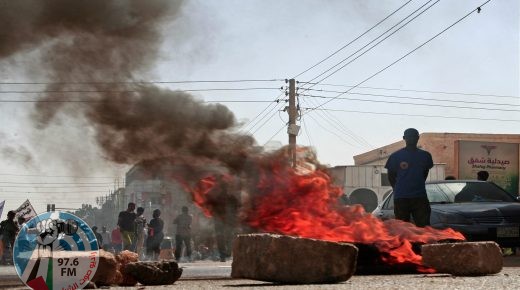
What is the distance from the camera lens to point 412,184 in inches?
477

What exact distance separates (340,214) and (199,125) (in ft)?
11.2

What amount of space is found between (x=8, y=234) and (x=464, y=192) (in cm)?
1178

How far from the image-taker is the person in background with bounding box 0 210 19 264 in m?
20.4

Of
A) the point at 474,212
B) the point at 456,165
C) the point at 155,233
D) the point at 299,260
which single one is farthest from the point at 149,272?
the point at 456,165

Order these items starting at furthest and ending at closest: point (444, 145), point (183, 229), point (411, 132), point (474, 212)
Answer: point (444, 145) < point (183, 229) < point (474, 212) < point (411, 132)

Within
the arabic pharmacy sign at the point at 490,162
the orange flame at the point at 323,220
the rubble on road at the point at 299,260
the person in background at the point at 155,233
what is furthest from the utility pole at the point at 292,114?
the rubble on road at the point at 299,260

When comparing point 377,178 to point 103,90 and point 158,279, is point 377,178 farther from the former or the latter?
point 158,279

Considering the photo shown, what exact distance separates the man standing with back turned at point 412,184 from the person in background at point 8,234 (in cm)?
1146

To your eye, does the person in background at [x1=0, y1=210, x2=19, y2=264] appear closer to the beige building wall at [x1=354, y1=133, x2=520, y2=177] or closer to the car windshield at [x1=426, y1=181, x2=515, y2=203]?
the car windshield at [x1=426, y1=181, x2=515, y2=203]

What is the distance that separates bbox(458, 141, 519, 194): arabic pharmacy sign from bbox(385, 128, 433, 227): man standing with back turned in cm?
2572

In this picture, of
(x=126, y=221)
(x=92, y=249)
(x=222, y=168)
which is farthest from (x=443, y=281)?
(x=126, y=221)

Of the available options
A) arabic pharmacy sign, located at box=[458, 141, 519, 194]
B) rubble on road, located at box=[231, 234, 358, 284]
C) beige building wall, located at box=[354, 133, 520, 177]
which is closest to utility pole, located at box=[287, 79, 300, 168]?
beige building wall, located at box=[354, 133, 520, 177]

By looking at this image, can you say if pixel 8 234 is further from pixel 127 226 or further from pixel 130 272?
pixel 130 272

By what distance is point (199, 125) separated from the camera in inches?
527
